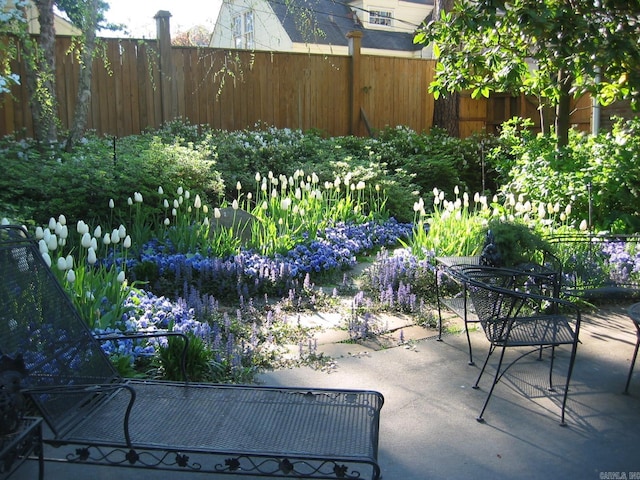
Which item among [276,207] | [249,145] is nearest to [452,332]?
[276,207]

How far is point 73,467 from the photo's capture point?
281 centimetres

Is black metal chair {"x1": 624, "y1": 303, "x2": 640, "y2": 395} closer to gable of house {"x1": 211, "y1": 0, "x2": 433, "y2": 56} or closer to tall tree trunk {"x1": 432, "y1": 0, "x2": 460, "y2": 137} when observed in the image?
tall tree trunk {"x1": 432, "y1": 0, "x2": 460, "y2": 137}

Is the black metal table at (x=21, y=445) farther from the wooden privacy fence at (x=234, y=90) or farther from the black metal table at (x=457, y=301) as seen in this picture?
the wooden privacy fence at (x=234, y=90)

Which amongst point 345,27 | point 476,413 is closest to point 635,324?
point 476,413

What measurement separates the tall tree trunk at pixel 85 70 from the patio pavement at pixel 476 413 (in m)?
5.53

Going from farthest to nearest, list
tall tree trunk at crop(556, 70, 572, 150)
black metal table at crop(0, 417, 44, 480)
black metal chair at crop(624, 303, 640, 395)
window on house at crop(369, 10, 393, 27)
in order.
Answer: window on house at crop(369, 10, 393, 27), tall tree trunk at crop(556, 70, 572, 150), black metal chair at crop(624, 303, 640, 395), black metal table at crop(0, 417, 44, 480)

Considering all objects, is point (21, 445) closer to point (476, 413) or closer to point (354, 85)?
point (476, 413)

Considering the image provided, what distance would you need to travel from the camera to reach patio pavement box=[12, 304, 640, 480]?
2.78 m

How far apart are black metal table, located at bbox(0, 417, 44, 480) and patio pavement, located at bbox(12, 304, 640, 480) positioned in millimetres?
597

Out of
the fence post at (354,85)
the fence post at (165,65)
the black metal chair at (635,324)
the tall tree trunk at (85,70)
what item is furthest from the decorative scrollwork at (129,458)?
the fence post at (354,85)

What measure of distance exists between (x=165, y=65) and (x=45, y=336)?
28.5 feet

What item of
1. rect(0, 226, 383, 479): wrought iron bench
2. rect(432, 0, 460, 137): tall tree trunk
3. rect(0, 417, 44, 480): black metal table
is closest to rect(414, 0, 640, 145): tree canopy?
rect(0, 226, 383, 479): wrought iron bench

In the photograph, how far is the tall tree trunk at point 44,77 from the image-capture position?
7.48 m

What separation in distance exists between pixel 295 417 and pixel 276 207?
4336 mm
